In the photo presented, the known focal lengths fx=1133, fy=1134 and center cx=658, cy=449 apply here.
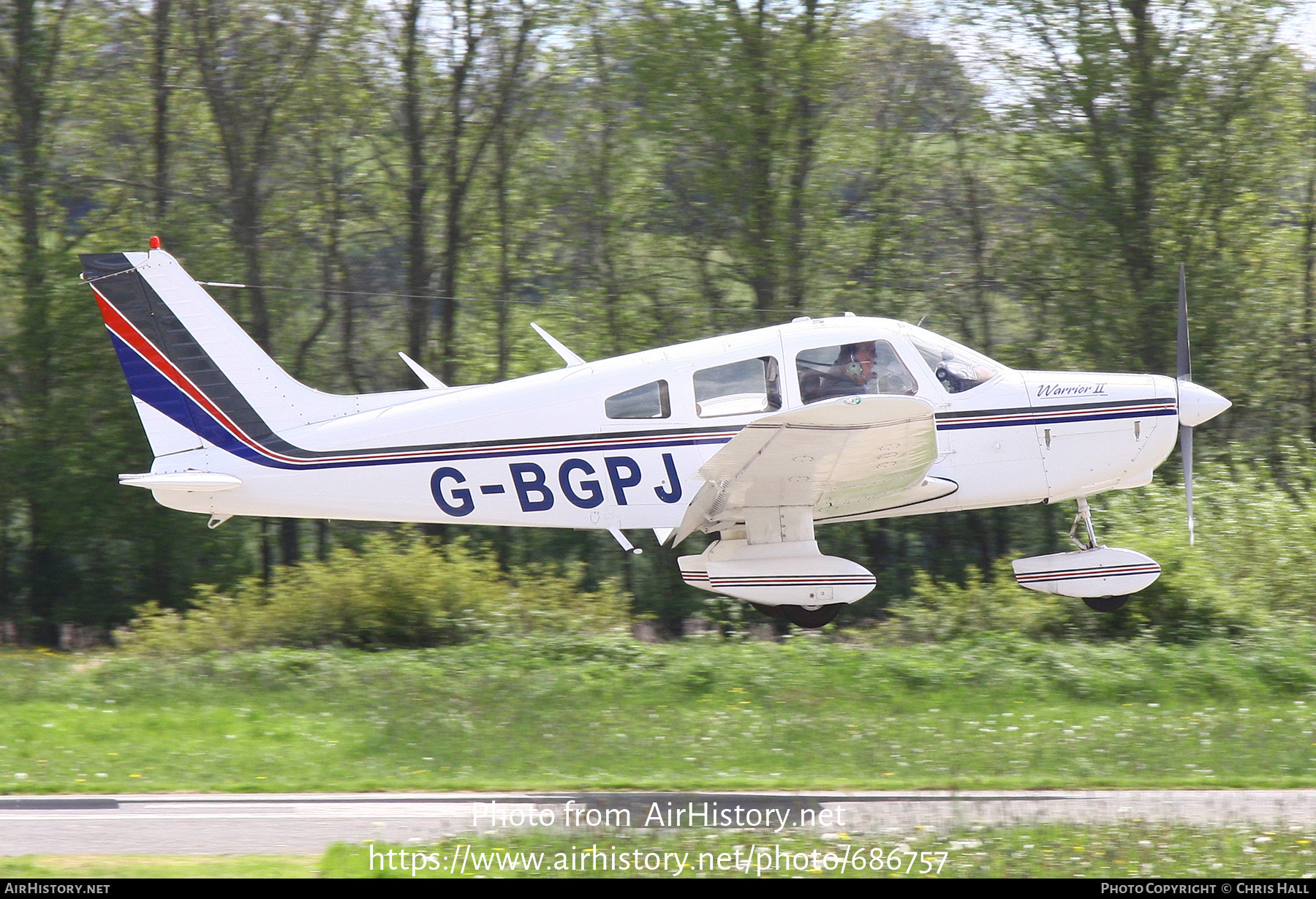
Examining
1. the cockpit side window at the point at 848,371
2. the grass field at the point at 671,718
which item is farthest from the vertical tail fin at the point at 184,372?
the cockpit side window at the point at 848,371

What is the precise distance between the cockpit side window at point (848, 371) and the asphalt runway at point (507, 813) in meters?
3.02

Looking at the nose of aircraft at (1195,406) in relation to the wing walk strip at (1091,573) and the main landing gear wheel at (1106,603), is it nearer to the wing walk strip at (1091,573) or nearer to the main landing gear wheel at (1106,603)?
the wing walk strip at (1091,573)

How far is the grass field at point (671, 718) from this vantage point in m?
6.46

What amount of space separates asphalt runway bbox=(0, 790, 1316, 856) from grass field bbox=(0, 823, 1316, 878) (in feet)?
0.51

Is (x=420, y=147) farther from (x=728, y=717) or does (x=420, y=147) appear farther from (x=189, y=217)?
(x=728, y=717)

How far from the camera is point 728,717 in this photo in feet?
24.3

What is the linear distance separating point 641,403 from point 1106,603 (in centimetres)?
399

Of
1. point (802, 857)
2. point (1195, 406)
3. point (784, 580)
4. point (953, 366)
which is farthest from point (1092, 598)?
point (802, 857)

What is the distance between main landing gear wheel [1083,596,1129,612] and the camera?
883 centimetres

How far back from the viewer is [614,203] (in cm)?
1326

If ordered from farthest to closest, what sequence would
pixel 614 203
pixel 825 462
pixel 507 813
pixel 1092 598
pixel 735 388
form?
pixel 614 203
pixel 1092 598
pixel 735 388
pixel 825 462
pixel 507 813

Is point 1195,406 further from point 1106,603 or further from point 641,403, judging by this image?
point 641,403

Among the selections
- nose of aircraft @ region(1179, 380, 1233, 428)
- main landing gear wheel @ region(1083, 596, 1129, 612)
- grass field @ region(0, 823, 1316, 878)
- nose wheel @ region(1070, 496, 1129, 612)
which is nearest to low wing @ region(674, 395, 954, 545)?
nose wheel @ region(1070, 496, 1129, 612)

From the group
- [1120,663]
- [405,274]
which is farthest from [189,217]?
[1120,663]
